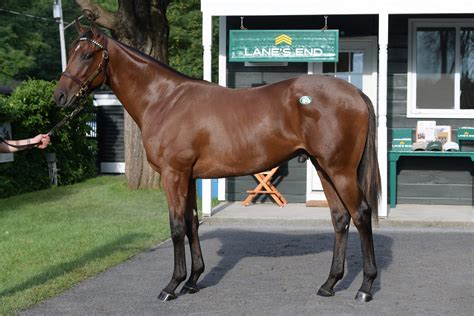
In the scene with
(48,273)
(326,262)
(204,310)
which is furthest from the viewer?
(326,262)

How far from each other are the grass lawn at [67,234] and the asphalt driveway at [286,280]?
0.91 ft

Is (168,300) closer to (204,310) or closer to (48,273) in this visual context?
(204,310)

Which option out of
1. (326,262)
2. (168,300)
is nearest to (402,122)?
(326,262)

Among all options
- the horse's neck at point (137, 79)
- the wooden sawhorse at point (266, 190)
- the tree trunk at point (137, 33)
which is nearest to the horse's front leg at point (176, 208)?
the horse's neck at point (137, 79)

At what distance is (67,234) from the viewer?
8.98 m

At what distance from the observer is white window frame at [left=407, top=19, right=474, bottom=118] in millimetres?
11203

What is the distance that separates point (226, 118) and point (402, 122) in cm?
622

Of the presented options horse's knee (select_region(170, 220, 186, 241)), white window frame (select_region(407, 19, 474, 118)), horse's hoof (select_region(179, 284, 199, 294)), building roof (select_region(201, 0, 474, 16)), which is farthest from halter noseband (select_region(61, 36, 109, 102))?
white window frame (select_region(407, 19, 474, 118))

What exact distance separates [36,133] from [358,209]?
9913mm

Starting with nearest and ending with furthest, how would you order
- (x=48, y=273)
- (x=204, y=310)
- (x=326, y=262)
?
1. (x=204, y=310)
2. (x=48, y=273)
3. (x=326, y=262)

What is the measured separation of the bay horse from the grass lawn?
4.29ft

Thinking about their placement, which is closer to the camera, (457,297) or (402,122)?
(457,297)

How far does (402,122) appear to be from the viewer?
11.5 meters

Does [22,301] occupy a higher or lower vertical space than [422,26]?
lower
